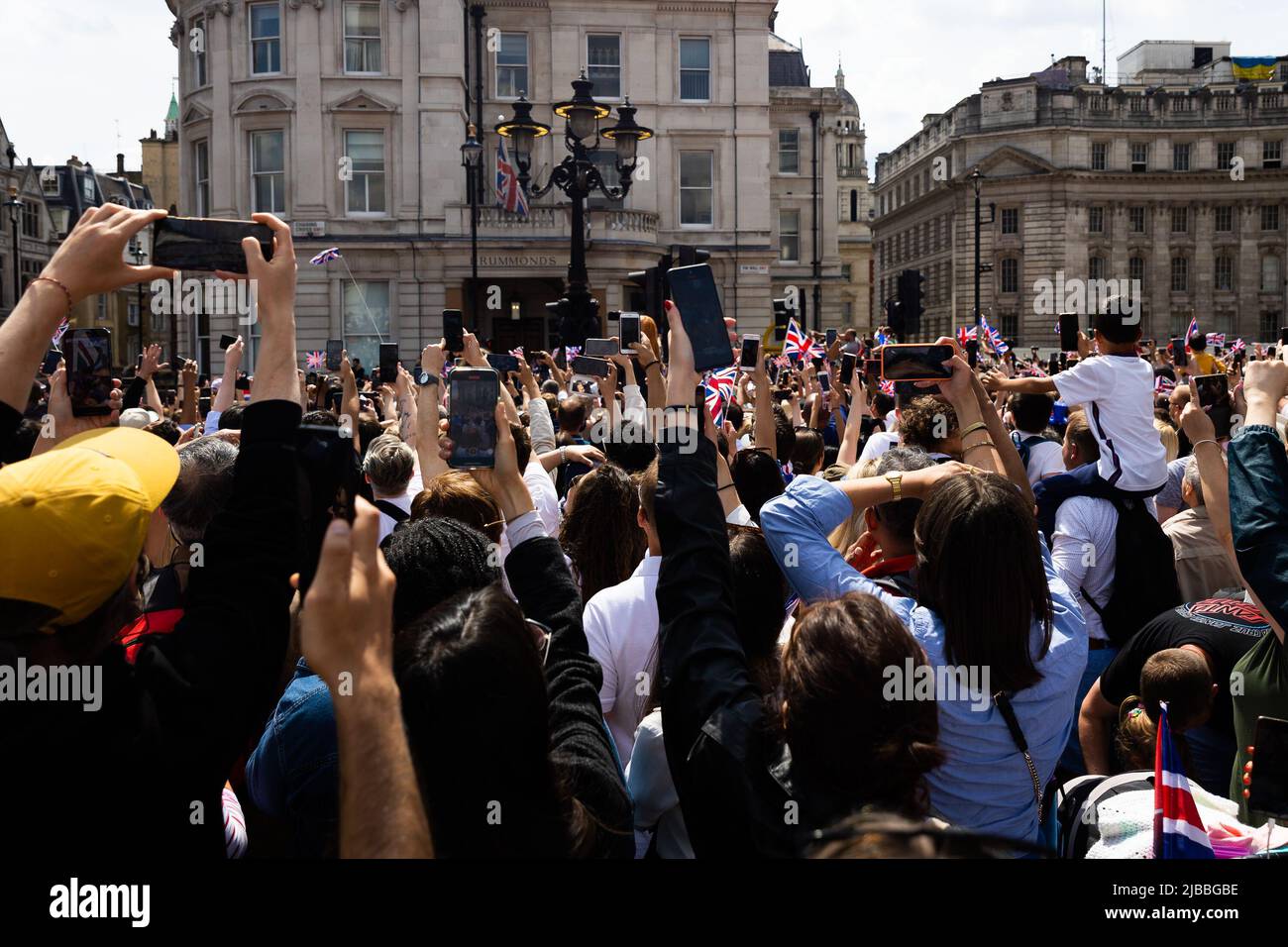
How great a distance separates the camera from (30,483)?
192 cm

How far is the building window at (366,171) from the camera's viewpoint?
31.9 metres

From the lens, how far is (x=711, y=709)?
2346 millimetres

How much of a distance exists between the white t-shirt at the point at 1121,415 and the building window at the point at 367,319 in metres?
28.0

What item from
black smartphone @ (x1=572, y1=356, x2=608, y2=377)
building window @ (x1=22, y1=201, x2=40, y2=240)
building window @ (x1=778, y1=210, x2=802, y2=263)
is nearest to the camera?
black smartphone @ (x1=572, y1=356, x2=608, y2=377)

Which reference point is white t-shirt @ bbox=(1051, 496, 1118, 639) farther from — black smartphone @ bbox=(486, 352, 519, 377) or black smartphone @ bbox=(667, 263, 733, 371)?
black smartphone @ bbox=(486, 352, 519, 377)

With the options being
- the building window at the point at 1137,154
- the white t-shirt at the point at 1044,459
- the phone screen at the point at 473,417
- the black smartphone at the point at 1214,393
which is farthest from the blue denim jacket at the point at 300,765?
the building window at the point at 1137,154

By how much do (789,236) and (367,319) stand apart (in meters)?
17.8

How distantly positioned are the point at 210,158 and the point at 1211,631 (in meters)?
33.5

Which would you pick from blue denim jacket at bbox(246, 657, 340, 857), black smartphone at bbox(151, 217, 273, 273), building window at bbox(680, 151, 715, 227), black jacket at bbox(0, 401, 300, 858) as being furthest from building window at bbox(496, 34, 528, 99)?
black jacket at bbox(0, 401, 300, 858)

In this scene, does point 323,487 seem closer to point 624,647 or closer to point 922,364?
point 624,647

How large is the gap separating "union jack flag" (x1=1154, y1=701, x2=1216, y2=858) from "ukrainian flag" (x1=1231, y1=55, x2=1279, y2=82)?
84542 mm

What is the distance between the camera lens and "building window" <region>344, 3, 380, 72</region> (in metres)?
31.5

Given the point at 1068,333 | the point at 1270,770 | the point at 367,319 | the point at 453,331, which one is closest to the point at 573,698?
the point at 1270,770

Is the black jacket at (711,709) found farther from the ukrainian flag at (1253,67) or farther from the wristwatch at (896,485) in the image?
the ukrainian flag at (1253,67)
